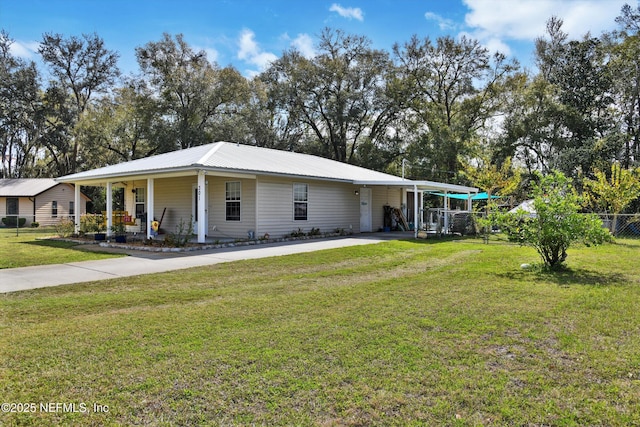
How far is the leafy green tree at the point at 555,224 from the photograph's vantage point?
747 centimetres

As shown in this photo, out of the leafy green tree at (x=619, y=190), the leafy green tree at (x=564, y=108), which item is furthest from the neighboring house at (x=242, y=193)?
the leafy green tree at (x=564, y=108)

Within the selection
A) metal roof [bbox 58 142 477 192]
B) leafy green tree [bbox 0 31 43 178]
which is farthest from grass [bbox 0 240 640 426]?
leafy green tree [bbox 0 31 43 178]

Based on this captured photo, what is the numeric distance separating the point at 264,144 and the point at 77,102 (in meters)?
15.2

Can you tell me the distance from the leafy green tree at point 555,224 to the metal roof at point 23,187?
1118 inches

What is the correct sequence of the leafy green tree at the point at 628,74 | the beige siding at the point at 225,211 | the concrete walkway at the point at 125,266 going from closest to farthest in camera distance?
1. the concrete walkway at the point at 125,266
2. the beige siding at the point at 225,211
3. the leafy green tree at the point at 628,74

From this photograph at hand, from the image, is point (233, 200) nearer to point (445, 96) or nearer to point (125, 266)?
point (125, 266)

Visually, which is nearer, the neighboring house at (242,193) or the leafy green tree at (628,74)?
the neighboring house at (242,193)

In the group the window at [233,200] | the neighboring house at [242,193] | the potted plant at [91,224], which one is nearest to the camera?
the neighboring house at [242,193]

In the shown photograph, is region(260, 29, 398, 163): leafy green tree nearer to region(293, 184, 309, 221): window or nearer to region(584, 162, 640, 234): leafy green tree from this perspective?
region(293, 184, 309, 221): window

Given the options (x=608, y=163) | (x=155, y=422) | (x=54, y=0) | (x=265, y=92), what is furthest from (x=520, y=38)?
(x=155, y=422)

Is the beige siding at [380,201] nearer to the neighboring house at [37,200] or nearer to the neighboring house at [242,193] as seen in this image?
the neighboring house at [242,193]

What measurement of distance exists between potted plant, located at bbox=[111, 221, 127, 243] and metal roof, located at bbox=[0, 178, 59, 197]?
50.1ft

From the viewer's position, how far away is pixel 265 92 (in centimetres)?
3177

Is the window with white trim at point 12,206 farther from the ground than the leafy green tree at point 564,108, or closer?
closer
